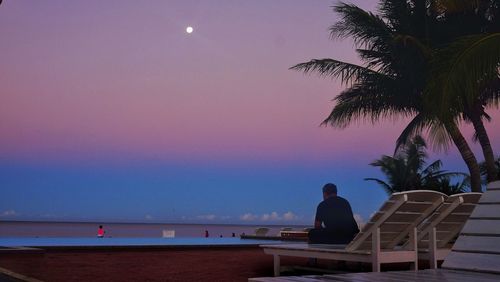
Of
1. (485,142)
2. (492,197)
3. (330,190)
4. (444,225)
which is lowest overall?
(444,225)

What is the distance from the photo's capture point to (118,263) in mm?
7629

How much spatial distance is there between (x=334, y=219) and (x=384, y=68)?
410 inches

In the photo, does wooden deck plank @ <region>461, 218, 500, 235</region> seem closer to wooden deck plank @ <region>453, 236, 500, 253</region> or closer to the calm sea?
wooden deck plank @ <region>453, 236, 500, 253</region>

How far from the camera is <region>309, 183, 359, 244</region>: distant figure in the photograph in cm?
682

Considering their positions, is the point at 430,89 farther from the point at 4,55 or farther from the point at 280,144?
the point at 280,144

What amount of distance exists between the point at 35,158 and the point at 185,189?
22.3 meters

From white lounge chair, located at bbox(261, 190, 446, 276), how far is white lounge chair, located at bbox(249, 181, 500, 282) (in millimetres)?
1115

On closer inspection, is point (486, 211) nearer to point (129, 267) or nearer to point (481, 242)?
point (481, 242)

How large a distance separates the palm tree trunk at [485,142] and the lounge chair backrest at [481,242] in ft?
34.8

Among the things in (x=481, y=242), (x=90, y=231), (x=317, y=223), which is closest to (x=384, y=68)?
(x=317, y=223)

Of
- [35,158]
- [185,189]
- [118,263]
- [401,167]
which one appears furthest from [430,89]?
[185,189]

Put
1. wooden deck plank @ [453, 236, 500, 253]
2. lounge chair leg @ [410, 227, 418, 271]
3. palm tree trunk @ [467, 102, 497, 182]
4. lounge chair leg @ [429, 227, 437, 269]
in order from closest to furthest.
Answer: wooden deck plank @ [453, 236, 500, 253]
lounge chair leg @ [410, 227, 418, 271]
lounge chair leg @ [429, 227, 437, 269]
palm tree trunk @ [467, 102, 497, 182]

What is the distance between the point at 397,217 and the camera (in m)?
5.41

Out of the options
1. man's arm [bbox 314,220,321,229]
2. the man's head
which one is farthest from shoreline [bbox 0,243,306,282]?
the man's head
